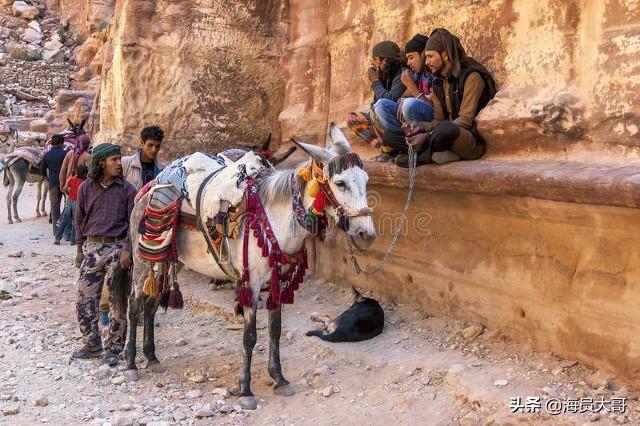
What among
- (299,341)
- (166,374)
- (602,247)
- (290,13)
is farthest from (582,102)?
(290,13)

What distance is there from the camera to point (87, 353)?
5570mm

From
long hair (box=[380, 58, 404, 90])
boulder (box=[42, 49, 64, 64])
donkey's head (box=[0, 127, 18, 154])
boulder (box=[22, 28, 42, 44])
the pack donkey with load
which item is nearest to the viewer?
the pack donkey with load

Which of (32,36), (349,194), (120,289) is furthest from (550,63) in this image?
(32,36)

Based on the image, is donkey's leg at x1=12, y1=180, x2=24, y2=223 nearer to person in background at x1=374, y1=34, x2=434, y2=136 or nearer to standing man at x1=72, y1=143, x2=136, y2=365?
standing man at x1=72, y1=143, x2=136, y2=365

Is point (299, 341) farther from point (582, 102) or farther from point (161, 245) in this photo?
point (582, 102)

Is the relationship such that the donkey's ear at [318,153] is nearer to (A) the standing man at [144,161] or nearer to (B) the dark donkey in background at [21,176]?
(A) the standing man at [144,161]

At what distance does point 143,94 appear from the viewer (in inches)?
318

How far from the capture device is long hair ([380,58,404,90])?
5891 millimetres

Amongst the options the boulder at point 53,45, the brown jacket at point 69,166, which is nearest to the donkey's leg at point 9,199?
the brown jacket at point 69,166

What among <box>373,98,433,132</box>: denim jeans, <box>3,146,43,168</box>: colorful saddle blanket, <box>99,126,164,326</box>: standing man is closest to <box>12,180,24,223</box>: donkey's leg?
<box>3,146,43,168</box>: colorful saddle blanket

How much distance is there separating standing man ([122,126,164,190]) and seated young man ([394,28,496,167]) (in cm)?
223

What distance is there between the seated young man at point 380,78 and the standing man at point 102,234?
6.49 ft

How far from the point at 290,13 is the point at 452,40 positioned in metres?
3.77

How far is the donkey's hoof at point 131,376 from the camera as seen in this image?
202 inches
